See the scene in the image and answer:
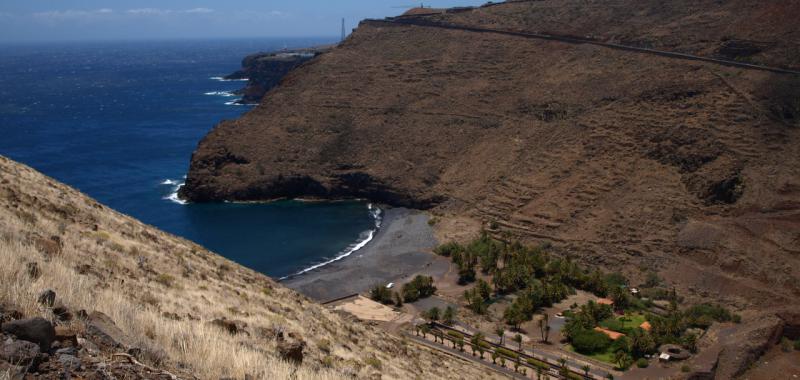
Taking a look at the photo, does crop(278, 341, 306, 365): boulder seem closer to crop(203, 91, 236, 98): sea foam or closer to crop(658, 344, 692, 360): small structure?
crop(658, 344, 692, 360): small structure

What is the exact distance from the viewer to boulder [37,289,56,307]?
8835mm

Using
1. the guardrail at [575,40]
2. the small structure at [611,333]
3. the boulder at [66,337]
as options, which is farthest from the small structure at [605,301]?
the boulder at [66,337]

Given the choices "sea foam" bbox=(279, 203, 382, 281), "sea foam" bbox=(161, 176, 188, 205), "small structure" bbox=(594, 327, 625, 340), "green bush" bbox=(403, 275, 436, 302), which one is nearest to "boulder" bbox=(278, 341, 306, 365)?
"small structure" bbox=(594, 327, 625, 340)

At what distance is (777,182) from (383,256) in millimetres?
29492

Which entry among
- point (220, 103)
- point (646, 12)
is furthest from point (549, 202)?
point (220, 103)

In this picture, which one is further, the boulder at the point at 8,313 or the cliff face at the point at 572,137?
the cliff face at the point at 572,137

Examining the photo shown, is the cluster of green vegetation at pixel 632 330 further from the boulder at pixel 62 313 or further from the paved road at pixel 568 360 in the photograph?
the boulder at pixel 62 313

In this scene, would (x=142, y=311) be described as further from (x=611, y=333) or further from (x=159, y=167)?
(x=159, y=167)

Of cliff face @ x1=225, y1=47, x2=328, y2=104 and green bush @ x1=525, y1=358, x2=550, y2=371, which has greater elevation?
cliff face @ x1=225, y1=47, x2=328, y2=104

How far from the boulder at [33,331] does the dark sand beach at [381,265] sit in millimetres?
36724

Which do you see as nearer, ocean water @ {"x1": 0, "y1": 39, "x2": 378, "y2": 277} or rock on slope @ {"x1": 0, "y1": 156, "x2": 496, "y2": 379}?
rock on slope @ {"x1": 0, "y1": 156, "x2": 496, "y2": 379}

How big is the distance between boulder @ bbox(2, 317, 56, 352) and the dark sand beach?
3672cm

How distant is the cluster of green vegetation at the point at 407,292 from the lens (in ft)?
142

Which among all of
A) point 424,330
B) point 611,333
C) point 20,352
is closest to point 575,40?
point 611,333
